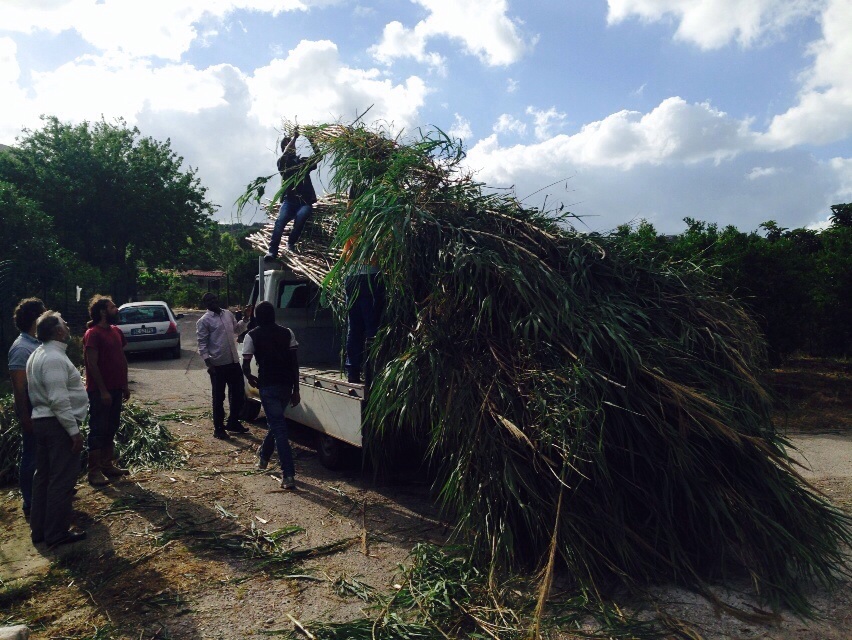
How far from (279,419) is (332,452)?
794mm

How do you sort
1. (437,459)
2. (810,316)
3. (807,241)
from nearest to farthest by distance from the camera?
(437,459) → (810,316) → (807,241)

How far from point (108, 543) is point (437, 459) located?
2576 millimetres

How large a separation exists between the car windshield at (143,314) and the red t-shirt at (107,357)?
11.1m

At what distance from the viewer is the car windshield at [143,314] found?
55.6 feet

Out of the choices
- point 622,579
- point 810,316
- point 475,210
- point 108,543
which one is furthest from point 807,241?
point 108,543

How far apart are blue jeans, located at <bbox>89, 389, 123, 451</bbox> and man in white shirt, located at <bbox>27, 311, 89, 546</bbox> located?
138 cm

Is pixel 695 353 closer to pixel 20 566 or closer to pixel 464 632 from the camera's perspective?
pixel 464 632

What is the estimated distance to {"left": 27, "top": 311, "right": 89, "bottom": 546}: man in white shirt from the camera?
502 centimetres

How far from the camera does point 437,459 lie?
532cm

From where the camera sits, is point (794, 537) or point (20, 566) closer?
point (794, 537)

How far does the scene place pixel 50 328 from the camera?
16.8 feet

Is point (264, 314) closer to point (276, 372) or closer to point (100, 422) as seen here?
point (276, 372)

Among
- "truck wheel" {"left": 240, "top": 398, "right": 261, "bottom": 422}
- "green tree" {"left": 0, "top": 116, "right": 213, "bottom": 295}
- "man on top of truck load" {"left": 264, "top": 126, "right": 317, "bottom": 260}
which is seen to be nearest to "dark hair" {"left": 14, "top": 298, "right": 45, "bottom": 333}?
"man on top of truck load" {"left": 264, "top": 126, "right": 317, "bottom": 260}

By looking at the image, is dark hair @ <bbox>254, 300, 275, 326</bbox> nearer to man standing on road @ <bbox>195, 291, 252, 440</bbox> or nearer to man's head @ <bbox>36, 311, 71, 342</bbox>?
man's head @ <bbox>36, 311, 71, 342</bbox>
